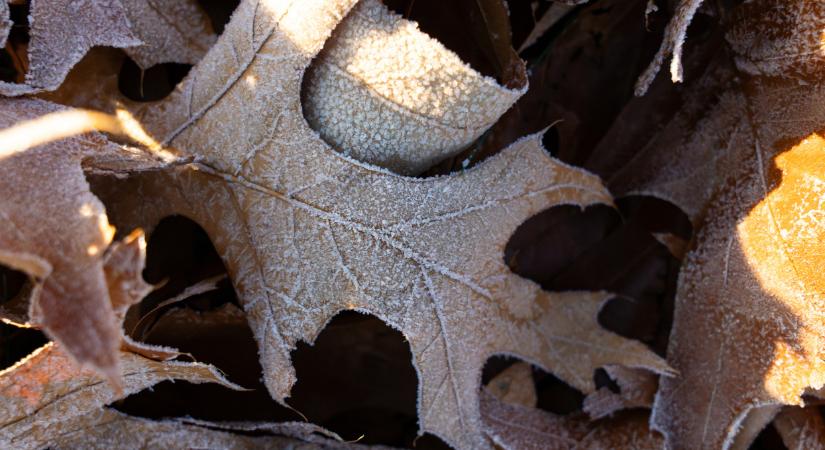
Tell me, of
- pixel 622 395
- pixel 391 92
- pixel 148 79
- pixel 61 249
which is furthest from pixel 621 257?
pixel 61 249

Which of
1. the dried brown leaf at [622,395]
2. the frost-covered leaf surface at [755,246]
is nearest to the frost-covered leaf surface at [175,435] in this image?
the dried brown leaf at [622,395]

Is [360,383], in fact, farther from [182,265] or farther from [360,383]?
[182,265]

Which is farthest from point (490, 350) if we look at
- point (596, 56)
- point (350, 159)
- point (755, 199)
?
point (596, 56)

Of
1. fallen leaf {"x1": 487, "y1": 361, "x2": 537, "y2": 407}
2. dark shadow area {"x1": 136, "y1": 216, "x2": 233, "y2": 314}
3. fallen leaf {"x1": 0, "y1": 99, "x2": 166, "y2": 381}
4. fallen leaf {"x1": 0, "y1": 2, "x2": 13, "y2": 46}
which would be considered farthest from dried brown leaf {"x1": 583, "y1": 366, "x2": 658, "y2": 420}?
fallen leaf {"x1": 0, "y1": 2, "x2": 13, "y2": 46}

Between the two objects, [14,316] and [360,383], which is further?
[360,383]

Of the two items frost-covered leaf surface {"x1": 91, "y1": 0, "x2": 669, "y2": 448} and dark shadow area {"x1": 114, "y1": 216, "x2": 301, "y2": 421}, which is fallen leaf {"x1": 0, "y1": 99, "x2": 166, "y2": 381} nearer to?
frost-covered leaf surface {"x1": 91, "y1": 0, "x2": 669, "y2": 448}

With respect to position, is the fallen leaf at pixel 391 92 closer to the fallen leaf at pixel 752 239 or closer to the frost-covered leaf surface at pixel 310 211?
the frost-covered leaf surface at pixel 310 211
